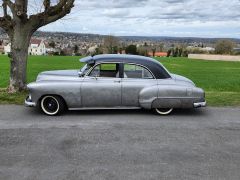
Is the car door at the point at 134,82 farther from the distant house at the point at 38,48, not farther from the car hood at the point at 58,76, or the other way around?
the distant house at the point at 38,48

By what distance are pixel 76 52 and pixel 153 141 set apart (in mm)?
104654

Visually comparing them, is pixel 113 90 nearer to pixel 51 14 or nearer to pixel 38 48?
pixel 51 14

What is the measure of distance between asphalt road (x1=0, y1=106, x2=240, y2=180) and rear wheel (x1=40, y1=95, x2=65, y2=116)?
211mm

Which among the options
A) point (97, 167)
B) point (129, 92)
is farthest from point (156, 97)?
point (97, 167)

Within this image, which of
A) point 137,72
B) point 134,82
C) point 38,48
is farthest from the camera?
point 38,48

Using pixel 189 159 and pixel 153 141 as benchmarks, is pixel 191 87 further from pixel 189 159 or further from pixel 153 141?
pixel 189 159

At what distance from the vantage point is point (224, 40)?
101000 millimetres

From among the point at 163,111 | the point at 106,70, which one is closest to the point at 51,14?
the point at 106,70

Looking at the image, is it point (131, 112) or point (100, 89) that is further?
point (131, 112)

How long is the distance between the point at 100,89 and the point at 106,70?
0.52 metres

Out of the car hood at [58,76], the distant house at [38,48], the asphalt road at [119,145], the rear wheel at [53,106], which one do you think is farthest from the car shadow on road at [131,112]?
the distant house at [38,48]

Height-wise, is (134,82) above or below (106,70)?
below

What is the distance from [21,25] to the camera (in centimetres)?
1148

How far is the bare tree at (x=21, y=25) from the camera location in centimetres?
1148
